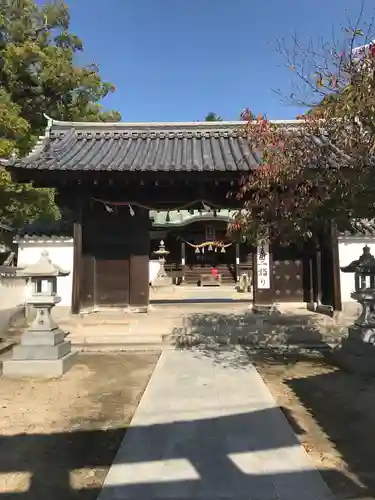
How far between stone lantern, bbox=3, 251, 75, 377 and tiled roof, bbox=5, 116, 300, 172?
3.35 metres

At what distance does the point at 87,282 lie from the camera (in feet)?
37.3

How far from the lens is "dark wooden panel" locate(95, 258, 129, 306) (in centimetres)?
1164

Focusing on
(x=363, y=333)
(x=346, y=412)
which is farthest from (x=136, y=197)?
(x=346, y=412)

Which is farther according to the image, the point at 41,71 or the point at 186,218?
the point at 186,218

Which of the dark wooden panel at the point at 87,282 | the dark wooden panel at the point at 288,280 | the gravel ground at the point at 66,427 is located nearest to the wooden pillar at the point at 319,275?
the dark wooden panel at the point at 288,280

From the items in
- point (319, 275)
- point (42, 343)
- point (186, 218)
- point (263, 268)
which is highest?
point (186, 218)

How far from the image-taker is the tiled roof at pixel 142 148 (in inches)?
403

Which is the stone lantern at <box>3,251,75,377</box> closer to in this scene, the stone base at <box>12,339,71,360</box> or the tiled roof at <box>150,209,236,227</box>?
the stone base at <box>12,339,71,360</box>

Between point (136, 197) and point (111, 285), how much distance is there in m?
2.59

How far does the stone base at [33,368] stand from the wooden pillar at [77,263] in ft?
10.8

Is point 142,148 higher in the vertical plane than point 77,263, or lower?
higher

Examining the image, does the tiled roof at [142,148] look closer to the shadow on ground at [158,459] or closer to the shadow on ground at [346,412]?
Answer: the shadow on ground at [346,412]

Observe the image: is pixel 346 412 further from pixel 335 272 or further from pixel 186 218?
pixel 186 218

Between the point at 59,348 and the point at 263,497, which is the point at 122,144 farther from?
the point at 263,497
